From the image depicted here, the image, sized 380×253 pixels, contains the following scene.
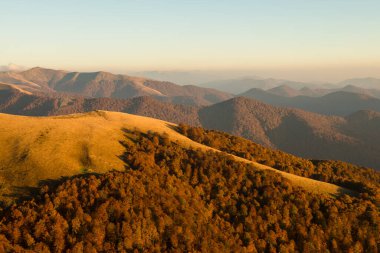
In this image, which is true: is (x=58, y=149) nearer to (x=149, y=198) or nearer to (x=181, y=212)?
(x=149, y=198)

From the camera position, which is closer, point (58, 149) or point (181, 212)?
point (181, 212)

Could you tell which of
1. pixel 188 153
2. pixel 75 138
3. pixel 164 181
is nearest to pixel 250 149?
pixel 188 153

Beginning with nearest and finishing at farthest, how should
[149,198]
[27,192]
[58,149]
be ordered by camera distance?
[27,192] < [149,198] < [58,149]

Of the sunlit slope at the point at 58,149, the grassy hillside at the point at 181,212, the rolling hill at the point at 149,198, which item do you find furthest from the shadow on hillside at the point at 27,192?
the sunlit slope at the point at 58,149

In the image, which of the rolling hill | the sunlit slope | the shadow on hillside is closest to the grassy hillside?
the rolling hill

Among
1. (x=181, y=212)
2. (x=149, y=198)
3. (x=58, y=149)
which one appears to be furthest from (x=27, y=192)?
(x=181, y=212)

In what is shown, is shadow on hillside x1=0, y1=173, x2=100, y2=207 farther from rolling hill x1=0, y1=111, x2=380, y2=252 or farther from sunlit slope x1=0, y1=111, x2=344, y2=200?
sunlit slope x1=0, y1=111, x2=344, y2=200

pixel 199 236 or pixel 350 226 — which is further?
pixel 350 226

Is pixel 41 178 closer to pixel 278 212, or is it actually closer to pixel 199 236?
pixel 199 236
